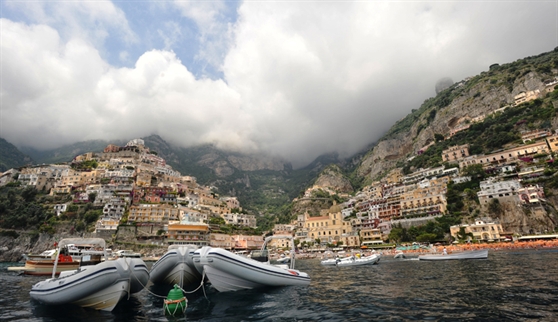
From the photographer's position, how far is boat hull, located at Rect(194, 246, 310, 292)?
39.7 feet

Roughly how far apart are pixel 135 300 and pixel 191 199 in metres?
75.1

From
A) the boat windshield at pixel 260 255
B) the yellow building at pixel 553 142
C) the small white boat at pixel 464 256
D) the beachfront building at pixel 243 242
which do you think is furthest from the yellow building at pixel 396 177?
the boat windshield at pixel 260 255

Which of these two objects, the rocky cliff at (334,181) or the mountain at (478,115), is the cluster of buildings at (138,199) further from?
the mountain at (478,115)

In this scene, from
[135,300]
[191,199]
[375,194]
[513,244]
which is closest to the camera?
[135,300]

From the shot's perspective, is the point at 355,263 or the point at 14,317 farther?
the point at 355,263

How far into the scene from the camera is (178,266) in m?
13.3

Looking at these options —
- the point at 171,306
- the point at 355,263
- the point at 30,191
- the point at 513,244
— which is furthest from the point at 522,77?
the point at 30,191

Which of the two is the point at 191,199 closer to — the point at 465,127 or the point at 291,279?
the point at 291,279

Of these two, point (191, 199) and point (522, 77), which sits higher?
point (522, 77)

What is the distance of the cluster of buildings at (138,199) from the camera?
6284 cm

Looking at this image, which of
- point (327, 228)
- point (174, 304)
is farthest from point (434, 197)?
point (174, 304)

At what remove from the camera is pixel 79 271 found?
9.89 m

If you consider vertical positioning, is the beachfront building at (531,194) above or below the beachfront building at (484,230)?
above

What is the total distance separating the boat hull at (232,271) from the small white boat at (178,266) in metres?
1.07
